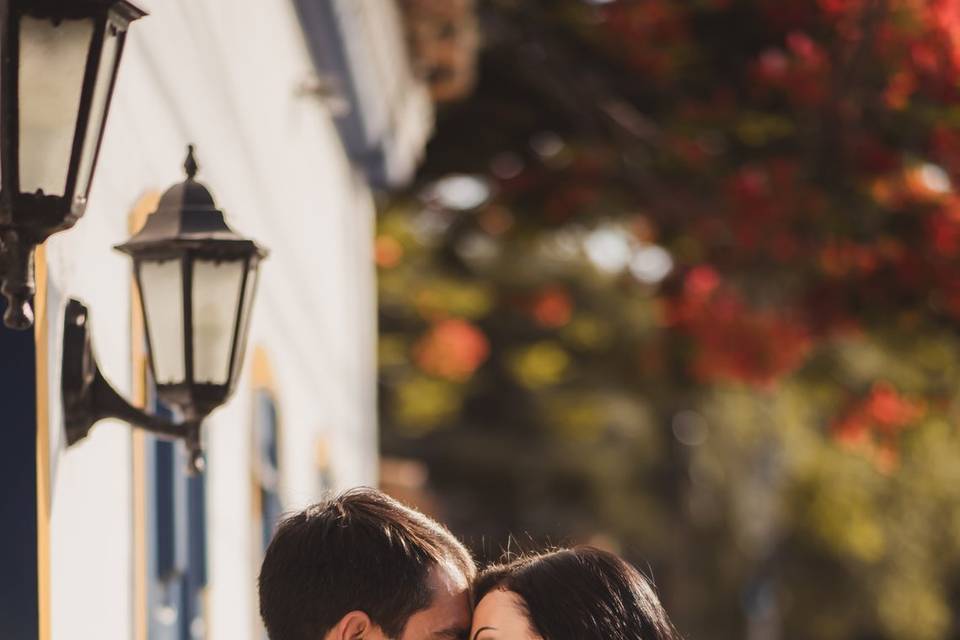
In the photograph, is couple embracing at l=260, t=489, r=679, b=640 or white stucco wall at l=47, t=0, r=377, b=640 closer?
couple embracing at l=260, t=489, r=679, b=640

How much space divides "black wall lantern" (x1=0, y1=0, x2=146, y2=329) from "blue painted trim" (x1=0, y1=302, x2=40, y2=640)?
1.17 feet

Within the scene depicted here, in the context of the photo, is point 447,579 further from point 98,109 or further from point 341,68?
point 341,68

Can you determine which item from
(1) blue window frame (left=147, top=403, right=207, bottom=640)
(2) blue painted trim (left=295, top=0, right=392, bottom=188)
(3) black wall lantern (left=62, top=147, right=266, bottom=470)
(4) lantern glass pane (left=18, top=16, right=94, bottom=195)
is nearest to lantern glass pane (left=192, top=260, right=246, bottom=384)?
(3) black wall lantern (left=62, top=147, right=266, bottom=470)

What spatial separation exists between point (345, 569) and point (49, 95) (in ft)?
3.68

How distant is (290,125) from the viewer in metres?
7.86

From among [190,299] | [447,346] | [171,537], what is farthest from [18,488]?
[447,346]

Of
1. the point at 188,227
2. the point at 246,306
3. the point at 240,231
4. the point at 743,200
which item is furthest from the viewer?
the point at 743,200

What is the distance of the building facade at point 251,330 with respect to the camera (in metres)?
3.51

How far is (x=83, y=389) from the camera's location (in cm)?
366

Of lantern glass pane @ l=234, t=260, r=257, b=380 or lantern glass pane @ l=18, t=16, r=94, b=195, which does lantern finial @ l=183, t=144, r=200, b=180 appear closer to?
lantern glass pane @ l=234, t=260, r=257, b=380

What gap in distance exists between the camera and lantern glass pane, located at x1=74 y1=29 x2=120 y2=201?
3.00 m

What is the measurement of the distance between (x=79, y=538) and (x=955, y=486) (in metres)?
20.2

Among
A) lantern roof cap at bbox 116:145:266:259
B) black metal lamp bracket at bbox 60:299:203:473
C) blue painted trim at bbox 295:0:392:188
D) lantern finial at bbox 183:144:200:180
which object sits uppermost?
blue painted trim at bbox 295:0:392:188

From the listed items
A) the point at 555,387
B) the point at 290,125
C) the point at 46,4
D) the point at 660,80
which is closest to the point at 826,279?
the point at 660,80
